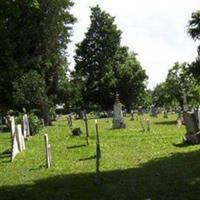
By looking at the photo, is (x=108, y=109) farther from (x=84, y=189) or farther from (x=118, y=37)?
(x=84, y=189)

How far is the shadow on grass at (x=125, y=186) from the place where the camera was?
14.0m

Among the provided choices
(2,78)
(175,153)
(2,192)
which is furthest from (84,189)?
(2,78)

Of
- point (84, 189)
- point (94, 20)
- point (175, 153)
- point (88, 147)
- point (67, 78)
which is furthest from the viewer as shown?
point (94, 20)

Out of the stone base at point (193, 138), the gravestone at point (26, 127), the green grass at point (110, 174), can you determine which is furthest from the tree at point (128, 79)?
the stone base at point (193, 138)

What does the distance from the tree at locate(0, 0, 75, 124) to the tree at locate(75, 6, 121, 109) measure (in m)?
32.0

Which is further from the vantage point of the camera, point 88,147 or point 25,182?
point 88,147

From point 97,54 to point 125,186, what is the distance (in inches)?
3280

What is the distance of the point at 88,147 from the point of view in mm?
27016

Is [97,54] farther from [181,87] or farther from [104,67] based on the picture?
[181,87]

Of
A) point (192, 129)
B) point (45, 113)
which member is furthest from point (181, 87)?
point (192, 129)

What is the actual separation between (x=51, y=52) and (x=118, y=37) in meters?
36.7

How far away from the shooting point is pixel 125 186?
15.3m

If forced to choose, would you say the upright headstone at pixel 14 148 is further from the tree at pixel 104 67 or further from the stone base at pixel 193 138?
the tree at pixel 104 67

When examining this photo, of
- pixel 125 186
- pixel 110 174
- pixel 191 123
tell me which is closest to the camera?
pixel 125 186
